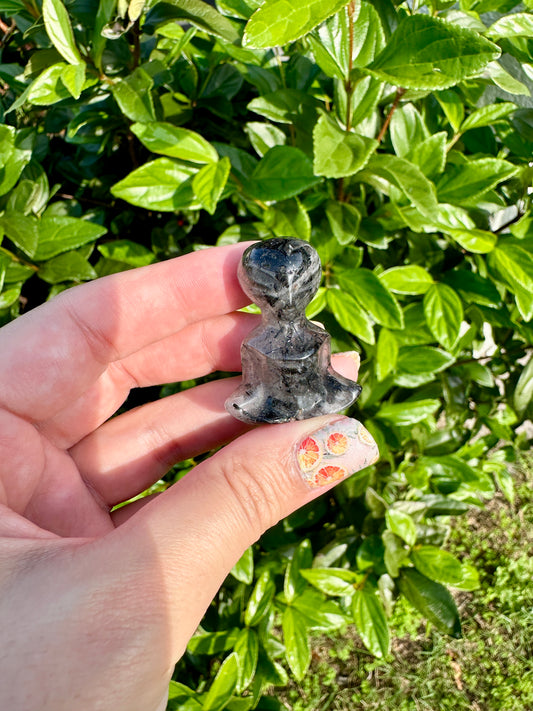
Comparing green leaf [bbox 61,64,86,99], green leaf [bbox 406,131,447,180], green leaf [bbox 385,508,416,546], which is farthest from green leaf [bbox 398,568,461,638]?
green leaf [bbox 61,64,86,99]

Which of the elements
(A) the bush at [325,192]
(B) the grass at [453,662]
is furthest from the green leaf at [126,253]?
(B) the grass at [453,662]

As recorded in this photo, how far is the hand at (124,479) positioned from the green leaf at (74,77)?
1.16 feet

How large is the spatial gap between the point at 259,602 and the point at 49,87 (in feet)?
4.05

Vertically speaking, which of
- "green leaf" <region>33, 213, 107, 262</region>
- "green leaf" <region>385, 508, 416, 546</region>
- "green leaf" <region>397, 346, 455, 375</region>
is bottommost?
"green leaf" <region>385, 508, 416, 546</region>

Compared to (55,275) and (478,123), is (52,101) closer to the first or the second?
(55,275)

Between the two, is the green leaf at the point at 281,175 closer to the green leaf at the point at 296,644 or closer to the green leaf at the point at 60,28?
the green leaf at the point at 60,28

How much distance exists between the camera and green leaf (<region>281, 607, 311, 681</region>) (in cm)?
148

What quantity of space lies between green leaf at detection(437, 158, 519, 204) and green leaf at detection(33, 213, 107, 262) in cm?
73

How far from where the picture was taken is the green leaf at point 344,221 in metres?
1.25

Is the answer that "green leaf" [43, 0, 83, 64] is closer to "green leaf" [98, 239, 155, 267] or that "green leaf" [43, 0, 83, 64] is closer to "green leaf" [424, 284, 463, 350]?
"green leaf" [98, 239, 155, 267]

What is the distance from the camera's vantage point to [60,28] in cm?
106

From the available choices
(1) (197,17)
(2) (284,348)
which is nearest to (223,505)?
(2) (284,348)

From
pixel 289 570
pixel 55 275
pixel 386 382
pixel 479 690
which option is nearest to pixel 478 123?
pixel 386 382

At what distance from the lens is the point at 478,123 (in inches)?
50.4
